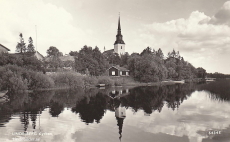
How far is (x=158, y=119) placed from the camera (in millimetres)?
14891

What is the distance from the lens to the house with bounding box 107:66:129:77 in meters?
66.6

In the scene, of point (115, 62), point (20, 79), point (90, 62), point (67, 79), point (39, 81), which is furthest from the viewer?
point (115, 62)

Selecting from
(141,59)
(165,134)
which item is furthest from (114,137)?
(141,59)

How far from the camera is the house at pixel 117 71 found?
6662 centimetres

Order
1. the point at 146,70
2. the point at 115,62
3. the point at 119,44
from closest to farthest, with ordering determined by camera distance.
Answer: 1. the point at 146,70
2. the point at 115,62
3. the point at 119,44

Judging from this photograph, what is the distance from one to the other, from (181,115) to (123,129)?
23.7 ft

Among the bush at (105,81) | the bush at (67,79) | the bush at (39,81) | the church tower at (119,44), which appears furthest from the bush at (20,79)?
the church tower at (119,44)

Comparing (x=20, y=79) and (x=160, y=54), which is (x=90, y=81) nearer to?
(x=20, y=79)

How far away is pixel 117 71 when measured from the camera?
219ft

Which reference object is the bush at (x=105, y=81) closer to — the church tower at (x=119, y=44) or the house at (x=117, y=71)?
the house at (x=117, y=71)

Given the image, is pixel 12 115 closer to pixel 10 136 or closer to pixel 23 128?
pixel 23 128

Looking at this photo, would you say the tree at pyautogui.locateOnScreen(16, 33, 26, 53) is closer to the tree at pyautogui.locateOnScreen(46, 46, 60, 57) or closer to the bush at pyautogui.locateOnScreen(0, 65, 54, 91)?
the tree at pyautogui.locateOnScreen(46, 46, 60, 57)

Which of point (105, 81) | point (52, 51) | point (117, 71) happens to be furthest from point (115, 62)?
point (105, 81)

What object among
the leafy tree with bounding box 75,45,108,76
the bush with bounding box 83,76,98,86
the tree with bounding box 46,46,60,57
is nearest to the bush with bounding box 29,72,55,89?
the bush with bounding box 83,76,98,86
